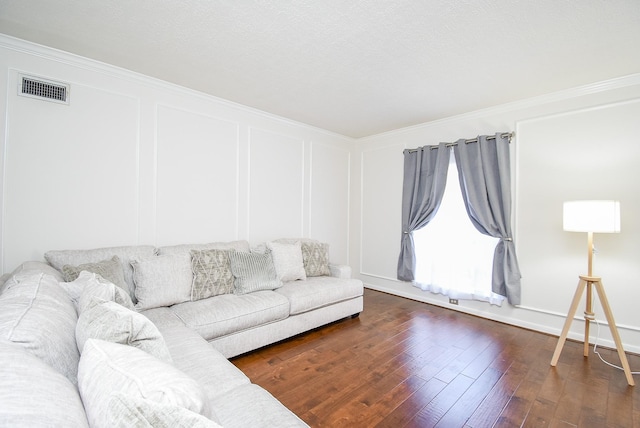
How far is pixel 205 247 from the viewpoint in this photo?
304 centimetres

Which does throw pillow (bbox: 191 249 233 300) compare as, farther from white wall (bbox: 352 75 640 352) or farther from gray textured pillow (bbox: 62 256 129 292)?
white wall (bbox: 352 75 640 352)

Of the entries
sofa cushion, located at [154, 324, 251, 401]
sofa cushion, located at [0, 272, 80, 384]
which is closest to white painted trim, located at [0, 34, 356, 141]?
sofa cushion, located at [0, 272, 80, 384]

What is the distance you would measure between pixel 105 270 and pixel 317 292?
192 cm

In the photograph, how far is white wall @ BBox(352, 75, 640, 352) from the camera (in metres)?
2.76

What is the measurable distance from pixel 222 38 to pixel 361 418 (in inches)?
115

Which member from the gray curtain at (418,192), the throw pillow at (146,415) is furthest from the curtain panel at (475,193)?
the throw pillow at (146,415)

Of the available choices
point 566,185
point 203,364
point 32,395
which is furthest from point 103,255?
point 566,185

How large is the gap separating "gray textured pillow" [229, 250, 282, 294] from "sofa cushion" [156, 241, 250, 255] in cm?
24

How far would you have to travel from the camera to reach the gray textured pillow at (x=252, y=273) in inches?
112

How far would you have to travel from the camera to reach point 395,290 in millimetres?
4582

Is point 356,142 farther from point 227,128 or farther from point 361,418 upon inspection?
point 361,418

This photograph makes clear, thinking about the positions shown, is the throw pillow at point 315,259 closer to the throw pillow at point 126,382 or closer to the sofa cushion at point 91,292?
the sofa cushion at point 91,292

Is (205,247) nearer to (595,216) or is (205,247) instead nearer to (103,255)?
(103,255)

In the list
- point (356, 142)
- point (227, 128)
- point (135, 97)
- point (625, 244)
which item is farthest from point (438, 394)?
point (356, 142)
